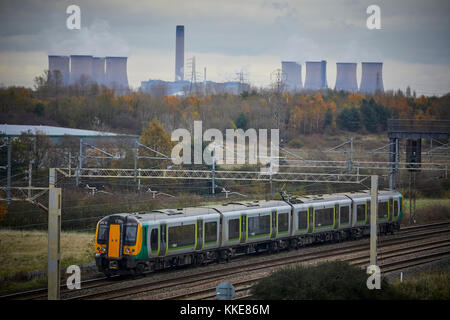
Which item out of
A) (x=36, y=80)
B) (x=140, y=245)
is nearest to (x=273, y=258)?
(x=140, y=245)

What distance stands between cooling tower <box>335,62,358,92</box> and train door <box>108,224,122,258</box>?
4127 inches

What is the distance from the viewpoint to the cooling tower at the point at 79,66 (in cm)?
10831

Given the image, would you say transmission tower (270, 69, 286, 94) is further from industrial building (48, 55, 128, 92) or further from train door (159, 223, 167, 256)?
industrial building (48, 55, 128, 92)

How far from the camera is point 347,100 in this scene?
89.0 metres

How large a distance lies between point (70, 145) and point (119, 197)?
10826 mm

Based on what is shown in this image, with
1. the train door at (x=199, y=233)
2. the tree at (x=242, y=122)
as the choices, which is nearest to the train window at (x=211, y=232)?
the train door at (x=199, y=233)

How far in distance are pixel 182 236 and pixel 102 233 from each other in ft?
10.8

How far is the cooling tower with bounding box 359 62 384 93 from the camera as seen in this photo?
11681cm

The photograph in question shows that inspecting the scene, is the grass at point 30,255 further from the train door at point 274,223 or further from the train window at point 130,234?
the train door at point 274,223

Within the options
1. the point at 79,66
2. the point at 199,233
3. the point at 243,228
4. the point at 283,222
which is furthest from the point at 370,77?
the point at 199,233

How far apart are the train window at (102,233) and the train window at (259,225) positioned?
7359mm

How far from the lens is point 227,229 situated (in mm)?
25219

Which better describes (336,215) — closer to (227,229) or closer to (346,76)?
(227,229)
